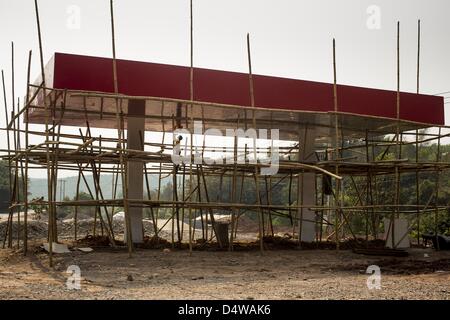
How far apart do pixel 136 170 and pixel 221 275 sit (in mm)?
5773

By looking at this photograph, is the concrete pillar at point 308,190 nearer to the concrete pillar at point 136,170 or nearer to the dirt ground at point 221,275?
the dirt ground at point 221,275

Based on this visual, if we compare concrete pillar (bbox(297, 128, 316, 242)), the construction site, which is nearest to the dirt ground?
the construction site

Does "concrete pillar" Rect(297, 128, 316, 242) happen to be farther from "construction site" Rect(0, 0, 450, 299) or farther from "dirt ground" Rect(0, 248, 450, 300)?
"dirt ground" Rect(0, 248, 450, 300)

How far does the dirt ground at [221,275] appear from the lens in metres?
8.84

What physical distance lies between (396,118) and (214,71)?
232 inches

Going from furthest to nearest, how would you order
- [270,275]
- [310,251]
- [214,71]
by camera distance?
[310,251] < [214,71] < [270,275]

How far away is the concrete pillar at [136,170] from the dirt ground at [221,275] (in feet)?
4.33

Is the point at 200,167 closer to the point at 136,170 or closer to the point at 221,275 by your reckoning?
the point at 136,170

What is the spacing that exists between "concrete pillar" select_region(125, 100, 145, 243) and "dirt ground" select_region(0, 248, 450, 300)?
132 cm

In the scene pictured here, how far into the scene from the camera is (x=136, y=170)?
1611 centimetres
